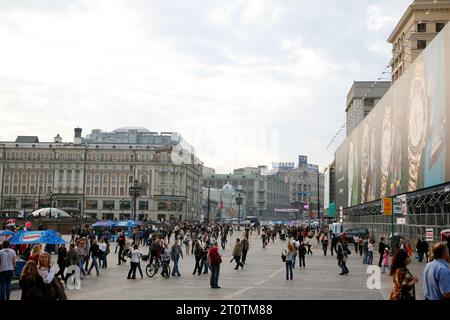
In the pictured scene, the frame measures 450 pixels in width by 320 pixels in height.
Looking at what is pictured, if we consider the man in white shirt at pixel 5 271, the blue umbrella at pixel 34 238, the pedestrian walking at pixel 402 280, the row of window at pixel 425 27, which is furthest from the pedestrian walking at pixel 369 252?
the row of window at pixel 425 27

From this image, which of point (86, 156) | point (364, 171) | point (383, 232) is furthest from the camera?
point (86, 156)

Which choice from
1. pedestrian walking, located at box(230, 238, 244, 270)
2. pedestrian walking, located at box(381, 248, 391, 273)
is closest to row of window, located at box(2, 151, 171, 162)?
pedestrian walking, located at box(230, 238, 244, 270)

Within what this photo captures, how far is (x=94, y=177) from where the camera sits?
135625mm

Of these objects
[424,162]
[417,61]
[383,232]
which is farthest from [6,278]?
[383,232]

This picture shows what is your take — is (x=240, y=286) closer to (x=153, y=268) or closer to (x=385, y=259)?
(x=153, y=268)

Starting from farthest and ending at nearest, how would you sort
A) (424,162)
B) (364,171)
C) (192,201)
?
(192,201), (364,171), (424,162)

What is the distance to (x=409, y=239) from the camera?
44250 mm

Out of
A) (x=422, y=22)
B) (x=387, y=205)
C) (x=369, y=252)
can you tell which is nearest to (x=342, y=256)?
(x=369, y=252)

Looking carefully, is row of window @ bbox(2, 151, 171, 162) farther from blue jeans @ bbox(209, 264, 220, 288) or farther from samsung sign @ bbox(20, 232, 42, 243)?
blue jeans @ bbox(209, 264, 220, 288)

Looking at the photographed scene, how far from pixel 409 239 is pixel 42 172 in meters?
109

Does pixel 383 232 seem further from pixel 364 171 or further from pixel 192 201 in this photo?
pixel 192 201

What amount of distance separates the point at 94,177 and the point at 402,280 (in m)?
131

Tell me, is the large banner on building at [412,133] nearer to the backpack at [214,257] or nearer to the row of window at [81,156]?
the backpack at [214,257]
